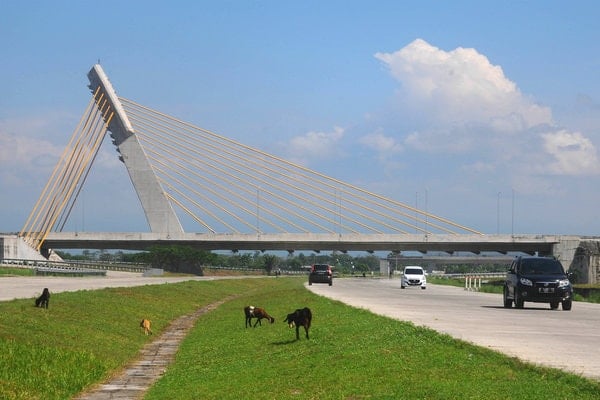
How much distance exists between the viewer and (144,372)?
21.4 metres

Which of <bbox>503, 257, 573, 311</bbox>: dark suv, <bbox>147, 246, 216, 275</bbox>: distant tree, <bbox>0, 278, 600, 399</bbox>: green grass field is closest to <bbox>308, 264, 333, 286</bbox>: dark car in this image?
<bbox>503, 257, 573, 311</bbox>: dark suv

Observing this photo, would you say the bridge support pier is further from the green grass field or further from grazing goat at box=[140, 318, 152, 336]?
grazing goat at box=[140, 318, 152, 336]

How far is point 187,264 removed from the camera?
128 m

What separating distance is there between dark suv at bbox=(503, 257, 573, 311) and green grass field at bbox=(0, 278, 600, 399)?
8.24 m

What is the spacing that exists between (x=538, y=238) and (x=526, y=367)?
11668 centimetres

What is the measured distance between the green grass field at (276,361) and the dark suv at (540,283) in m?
8.24

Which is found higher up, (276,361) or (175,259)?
(175,259)

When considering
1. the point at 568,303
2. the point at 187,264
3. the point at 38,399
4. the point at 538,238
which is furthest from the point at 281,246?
the point at 38,399

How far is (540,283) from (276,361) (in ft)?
67.6

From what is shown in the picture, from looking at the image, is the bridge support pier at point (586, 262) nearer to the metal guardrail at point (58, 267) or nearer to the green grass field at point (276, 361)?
the metal guardrail at point (58, 267)

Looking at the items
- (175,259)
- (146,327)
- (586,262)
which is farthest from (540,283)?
(175,259)

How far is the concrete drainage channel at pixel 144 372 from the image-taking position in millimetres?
17734

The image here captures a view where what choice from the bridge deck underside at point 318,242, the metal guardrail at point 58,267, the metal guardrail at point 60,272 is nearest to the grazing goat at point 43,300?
the metal guardrail at point 60,272

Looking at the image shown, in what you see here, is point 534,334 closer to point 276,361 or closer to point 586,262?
point 276,361
